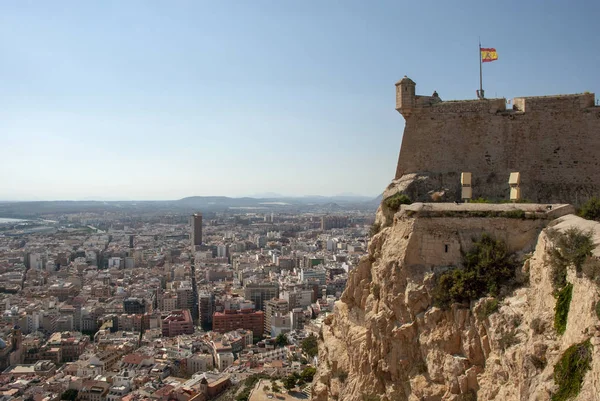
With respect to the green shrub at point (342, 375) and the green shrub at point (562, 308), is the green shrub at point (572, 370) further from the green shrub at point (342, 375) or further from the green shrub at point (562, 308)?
the green shrub at point (342, 375)

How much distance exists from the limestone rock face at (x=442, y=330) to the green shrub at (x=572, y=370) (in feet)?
0.45

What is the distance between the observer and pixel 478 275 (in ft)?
33.8

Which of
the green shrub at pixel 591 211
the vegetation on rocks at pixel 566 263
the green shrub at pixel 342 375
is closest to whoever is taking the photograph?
the vegetation on rocks at pixel 566 263

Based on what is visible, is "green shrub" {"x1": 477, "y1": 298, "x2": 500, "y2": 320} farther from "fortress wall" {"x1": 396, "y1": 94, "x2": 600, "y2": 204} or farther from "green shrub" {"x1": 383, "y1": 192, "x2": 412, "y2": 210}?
"fortress wall" {"x1": 396, "y1": 94, "x2": 600, "y2": 204}

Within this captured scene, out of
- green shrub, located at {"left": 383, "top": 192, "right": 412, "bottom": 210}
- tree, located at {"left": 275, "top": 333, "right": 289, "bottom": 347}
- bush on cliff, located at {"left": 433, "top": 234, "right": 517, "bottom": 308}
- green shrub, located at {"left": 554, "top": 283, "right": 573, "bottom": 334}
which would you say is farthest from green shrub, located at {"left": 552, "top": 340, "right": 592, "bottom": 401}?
tree, located at {"left": 275, "top": 333, "right": 289, "bottom": 347}

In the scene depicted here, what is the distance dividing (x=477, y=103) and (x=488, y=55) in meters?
2.17

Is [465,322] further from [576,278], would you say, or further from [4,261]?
[4,261]

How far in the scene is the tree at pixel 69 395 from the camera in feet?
108

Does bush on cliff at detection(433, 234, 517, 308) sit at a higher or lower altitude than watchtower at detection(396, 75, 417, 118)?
lower

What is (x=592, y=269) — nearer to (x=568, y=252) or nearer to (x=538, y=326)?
(x=568, y=252)

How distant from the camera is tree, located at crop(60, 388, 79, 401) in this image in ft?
108

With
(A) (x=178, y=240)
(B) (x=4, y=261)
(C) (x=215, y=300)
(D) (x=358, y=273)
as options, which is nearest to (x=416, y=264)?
(D) (x=358, y=273)

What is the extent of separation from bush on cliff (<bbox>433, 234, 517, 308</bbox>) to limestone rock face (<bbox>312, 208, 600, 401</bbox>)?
0.20 m

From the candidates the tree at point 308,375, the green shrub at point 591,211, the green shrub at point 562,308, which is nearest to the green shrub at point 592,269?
the green shrub at point 562,308
